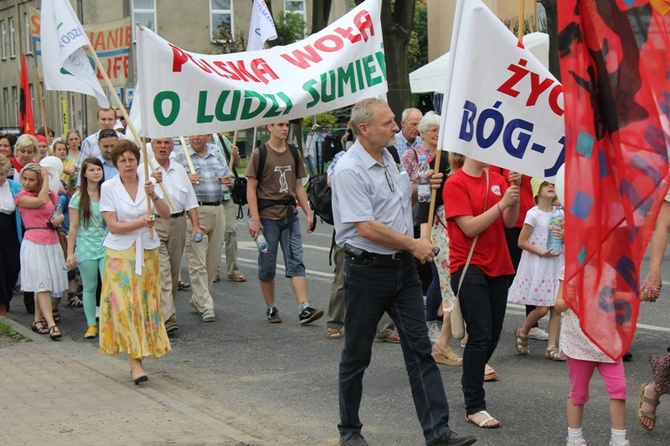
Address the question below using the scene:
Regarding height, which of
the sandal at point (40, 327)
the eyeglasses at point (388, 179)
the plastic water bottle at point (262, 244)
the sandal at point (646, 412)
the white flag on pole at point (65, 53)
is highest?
the white flag on pole at point (65, 53)

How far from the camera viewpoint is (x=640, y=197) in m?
4.93

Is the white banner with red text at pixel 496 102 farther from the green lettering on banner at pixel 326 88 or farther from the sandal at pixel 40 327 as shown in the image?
the sandal at pixel 40 327

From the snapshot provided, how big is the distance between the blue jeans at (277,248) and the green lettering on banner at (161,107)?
270cm

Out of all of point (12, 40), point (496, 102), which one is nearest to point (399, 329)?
point (496, 102)

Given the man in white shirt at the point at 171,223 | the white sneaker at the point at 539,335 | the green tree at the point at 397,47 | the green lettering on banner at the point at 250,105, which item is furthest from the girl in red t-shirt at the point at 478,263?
the green tree at the point at 397,47

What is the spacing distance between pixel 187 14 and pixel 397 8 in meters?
26.9

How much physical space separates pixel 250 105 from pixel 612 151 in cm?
404

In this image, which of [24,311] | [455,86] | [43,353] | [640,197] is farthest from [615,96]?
[24,311]

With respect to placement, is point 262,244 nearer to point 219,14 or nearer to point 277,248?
point 277,248

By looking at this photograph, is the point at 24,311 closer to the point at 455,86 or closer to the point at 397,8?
the point at 455,86

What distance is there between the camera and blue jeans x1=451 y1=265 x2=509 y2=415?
277 inches

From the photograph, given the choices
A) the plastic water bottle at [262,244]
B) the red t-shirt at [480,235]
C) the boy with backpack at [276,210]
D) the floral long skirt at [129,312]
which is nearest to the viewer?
the red t-shirt at [480,235]

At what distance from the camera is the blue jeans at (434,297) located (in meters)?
9.77

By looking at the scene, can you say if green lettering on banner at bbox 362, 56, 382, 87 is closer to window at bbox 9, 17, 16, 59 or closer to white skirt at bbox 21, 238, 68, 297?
white skirt at bbox 21, 238, 68, 297
